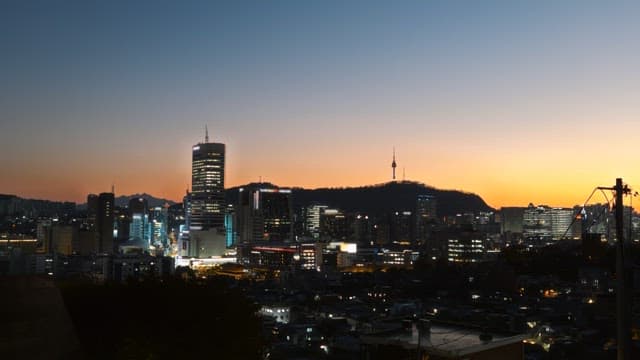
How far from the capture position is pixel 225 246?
77500mm

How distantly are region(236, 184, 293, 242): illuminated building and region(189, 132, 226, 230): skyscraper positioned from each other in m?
2.98

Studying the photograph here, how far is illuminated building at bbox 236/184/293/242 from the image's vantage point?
81.0 meters

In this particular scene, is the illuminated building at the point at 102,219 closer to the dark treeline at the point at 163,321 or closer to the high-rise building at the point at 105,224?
the high-rise building at the point at 105,224

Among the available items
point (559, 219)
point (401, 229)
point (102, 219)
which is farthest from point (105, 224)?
point (559, 219)

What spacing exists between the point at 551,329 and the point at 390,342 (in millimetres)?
12958

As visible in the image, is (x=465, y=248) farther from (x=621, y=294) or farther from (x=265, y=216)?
(x=621, y=294)

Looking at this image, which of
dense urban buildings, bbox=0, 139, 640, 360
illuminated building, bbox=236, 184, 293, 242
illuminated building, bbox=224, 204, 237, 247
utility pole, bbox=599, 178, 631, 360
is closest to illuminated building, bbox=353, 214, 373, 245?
dense urban buildings, bbox=0, 139, 640, 360

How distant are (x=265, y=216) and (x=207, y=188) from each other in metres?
9.76

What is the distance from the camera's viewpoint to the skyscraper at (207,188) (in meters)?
81.9

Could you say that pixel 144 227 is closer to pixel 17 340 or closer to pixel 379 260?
pixel 379 260

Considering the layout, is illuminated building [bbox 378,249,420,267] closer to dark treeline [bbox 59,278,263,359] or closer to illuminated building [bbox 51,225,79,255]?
illuminated building [bbox 51,225,79,255]

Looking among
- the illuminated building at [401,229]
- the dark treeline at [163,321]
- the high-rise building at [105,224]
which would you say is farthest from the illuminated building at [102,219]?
the dark treeline at [163,321]

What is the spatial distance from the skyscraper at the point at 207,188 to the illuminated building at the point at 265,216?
2985 millimetres

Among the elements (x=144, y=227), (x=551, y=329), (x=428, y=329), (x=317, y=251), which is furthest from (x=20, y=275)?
(x=144, y=227)
